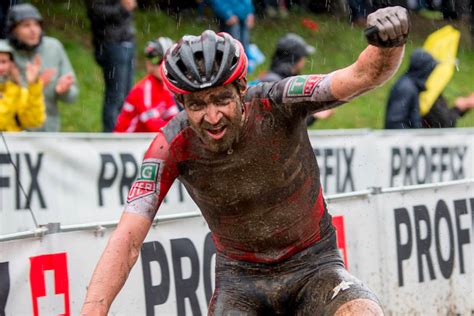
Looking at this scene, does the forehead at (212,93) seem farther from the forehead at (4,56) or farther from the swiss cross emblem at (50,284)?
the forehead at (4,56)


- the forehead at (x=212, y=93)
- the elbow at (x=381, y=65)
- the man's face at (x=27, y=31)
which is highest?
the man's face at (x=27, y=31)

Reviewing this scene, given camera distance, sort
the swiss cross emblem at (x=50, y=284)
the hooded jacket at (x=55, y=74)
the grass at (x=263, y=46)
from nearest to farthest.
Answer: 1. the swiss cross emblem at (x=50, y=284)
2. the hooded jacket at (x=55, y=74)
3. the grass at (x=263, y=46)

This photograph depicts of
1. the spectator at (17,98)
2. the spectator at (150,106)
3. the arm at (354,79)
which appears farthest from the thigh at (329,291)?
the spectator at (150,106)

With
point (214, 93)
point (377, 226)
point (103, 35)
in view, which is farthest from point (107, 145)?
point (103, 35)

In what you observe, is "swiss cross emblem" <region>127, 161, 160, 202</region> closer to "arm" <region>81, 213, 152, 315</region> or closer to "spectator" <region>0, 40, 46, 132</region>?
"arm" <region>81, 213, 152, 315</region>

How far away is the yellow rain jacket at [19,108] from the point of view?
28.2 ft

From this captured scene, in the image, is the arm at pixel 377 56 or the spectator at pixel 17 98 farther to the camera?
the spectator at pixel 17 98

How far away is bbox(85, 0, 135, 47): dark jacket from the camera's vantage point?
37.1ft

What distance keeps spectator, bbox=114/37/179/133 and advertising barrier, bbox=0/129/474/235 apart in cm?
133

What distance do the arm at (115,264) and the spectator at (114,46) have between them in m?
6.12

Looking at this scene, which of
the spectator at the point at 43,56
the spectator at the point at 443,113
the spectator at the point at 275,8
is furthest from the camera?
the spectator at the point at 275,8

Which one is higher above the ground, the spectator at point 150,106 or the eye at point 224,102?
the eye at point 224,102

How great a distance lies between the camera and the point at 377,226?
29.6 feet

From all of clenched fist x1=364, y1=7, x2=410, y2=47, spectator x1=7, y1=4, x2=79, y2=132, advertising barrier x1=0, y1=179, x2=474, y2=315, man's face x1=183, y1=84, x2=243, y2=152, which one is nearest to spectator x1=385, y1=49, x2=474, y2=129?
advertising barrier x1=0, y1=179, x2=474, y2=315
